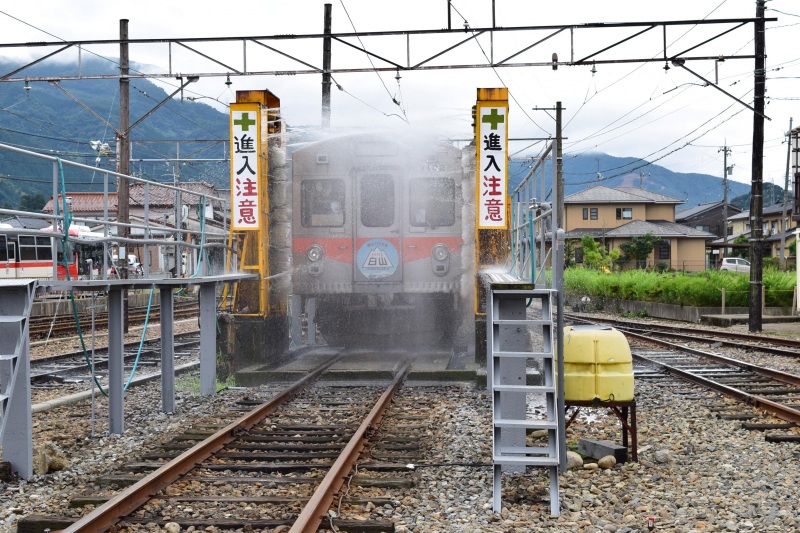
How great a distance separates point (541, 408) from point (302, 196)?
554 centimetres

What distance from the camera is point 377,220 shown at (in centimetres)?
1244

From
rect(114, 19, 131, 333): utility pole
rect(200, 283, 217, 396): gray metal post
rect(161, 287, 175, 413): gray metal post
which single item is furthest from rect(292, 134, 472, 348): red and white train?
rect(114, 19, 131, 333): utility pole

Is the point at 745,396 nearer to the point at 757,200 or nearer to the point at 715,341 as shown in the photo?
the point at 715,341

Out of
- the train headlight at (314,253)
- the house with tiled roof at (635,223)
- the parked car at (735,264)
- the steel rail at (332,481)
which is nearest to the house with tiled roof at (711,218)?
the house with tiled roof at (635,223)

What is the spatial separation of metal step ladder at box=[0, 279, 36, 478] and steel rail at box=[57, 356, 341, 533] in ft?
3.91

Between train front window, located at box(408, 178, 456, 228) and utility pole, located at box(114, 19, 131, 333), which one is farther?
utility pole, located at box(114, 19, 131, 333)

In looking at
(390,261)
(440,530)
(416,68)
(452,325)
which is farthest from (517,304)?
(416,68)

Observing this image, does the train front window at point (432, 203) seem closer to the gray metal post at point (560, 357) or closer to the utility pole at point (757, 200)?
the gray metal post at point (560, 357)

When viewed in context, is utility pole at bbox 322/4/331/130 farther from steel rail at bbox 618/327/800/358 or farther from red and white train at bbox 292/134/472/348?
steel rail at bbox 618/327/800/358

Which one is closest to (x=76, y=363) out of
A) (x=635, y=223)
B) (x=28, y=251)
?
(x=28, y=251)

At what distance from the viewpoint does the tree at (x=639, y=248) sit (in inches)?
2030

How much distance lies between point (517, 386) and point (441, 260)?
657cm

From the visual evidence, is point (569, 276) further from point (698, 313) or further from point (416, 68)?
point (416, 68)

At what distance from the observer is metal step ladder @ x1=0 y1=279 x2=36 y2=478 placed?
6191 millimetres
